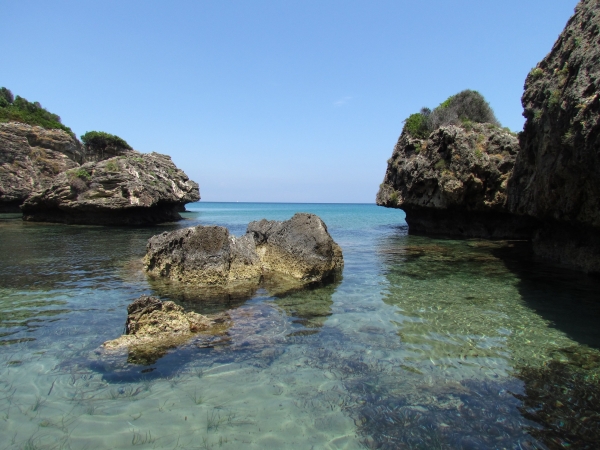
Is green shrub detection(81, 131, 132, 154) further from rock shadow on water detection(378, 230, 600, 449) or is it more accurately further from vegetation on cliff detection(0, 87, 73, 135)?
rock shadow on water detection(378, 230, 600, 449)

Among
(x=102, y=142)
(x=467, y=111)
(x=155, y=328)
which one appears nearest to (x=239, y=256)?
(x=155, y=328)

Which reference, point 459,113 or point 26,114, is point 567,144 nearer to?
point 459,113

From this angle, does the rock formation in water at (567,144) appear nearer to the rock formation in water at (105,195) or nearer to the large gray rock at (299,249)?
the large gray rock at (299,249)

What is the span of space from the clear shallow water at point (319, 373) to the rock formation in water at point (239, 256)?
1.23 meters

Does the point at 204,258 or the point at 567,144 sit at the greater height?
the point at 567,144

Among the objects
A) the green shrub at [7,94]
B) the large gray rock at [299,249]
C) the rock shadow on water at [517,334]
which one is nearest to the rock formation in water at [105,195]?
the large gray rock at [299,249]

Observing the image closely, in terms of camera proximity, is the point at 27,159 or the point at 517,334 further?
the point at 27,159

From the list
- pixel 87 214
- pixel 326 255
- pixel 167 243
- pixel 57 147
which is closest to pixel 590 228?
pixel 326 255

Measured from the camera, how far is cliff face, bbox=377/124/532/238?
21.1 metres

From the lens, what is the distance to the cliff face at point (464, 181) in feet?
69.1

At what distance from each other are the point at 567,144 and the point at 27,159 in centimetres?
4883

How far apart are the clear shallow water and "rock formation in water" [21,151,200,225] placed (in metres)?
21.8

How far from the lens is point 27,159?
41.7 m

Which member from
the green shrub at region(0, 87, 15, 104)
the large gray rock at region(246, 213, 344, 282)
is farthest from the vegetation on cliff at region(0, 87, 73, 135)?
the large gray rock at region(246, 213, 344, 282)
